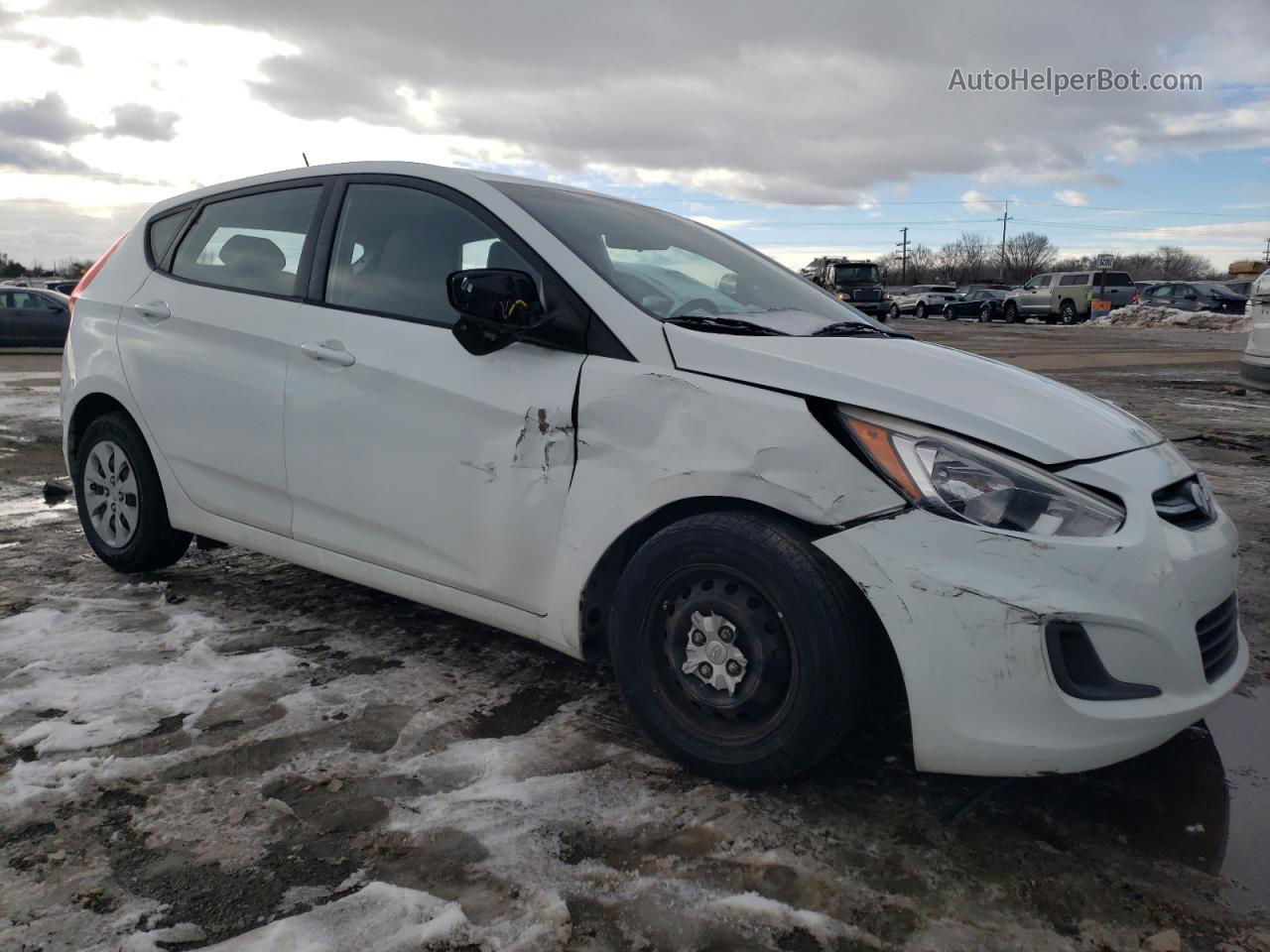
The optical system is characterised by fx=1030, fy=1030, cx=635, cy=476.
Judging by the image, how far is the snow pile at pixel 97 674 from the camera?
2748mm

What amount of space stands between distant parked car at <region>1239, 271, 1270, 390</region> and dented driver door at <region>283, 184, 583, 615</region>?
719 cm

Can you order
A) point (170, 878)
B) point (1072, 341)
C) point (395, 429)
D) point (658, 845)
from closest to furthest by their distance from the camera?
point (170, 878)
point (658, 845)
point (395, 429)
point (1072, 341)

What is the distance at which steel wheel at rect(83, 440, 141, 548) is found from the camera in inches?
162

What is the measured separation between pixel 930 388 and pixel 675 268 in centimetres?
104

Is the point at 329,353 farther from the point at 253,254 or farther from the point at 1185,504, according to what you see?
the point at 1185,504

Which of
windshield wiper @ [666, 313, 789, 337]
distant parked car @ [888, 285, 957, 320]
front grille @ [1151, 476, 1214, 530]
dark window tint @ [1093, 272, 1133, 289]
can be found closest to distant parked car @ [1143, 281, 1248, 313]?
dark window tint @ [1093, 272, 1133, 289]

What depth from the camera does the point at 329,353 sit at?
3281mm

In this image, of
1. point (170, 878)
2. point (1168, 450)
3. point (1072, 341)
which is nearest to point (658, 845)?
point (170, 878)

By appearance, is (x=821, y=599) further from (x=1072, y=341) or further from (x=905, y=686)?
(x=1072, y=341)

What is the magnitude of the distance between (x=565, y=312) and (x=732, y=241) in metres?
1.30

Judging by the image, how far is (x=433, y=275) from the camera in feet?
10.5

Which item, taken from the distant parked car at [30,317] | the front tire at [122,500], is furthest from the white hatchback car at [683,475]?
the distant parked car at [30,317]

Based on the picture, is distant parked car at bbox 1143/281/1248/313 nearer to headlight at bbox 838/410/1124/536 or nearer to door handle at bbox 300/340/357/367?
headlight at bbox 838/410/1124/536

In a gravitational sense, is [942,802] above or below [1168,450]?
below
